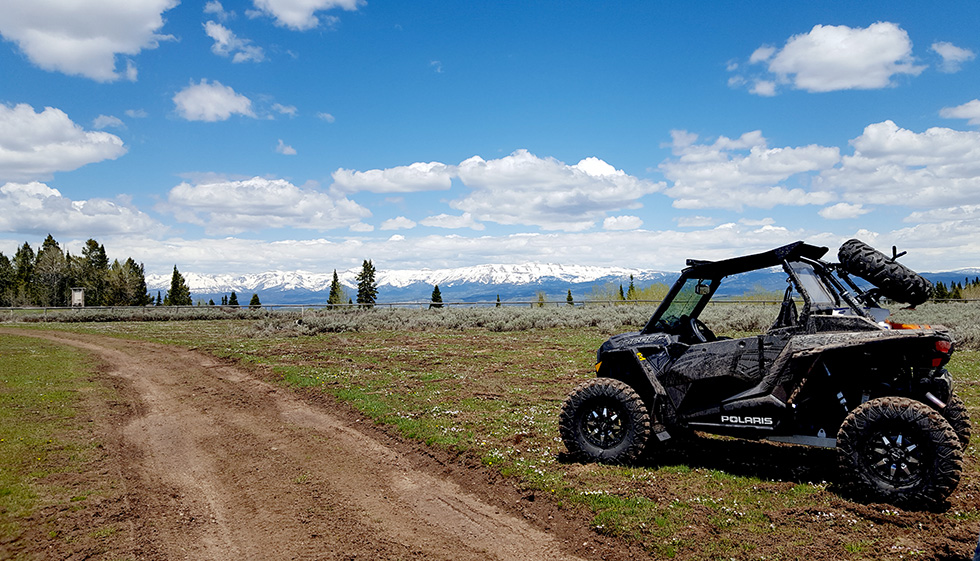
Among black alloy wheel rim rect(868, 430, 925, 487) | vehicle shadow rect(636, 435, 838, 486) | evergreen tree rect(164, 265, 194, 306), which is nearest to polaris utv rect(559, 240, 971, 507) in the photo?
black alloy wheel rim rect(868, 430, 925, 487)

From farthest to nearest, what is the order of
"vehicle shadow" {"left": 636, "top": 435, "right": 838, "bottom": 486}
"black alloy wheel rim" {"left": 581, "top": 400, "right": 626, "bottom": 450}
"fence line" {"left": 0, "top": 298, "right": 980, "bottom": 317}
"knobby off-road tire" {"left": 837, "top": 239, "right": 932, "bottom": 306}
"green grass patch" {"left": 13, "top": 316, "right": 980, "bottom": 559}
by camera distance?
1. "fence line" {"left": 0, "top": 298, "right": 980, "bottom": 317}
2. "black alloy wheel rim" {"left": 581, "top": 400, "right": 626, "bottom": 450}
3. "vehicle shadow" {"left": 636, "top": 435, "right": 838, "bottom": 486}
4. "knobby off-road tire" {"left": 837, "top": 239, "right": 932, "bottom": 306}
5. "green grass patch" {"left": 13, "top": 316, "right": 980, "bottom": 559}

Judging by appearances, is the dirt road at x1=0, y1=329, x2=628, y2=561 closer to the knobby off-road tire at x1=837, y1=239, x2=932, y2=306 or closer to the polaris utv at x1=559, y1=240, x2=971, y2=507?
the polaris utv at x1=559, y1=240, x2=971, y2=507

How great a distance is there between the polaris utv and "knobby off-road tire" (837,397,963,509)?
0.04ft

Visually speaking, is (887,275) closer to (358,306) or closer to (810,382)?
(810,382)

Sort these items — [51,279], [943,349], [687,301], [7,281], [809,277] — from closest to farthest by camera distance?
1. [943,349]
2. [809,277]
3. [687,301]
4. [51,279]
5. [7,281]

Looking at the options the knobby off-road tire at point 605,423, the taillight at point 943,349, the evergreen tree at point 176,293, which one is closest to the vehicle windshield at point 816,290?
the taillight at point 943,349

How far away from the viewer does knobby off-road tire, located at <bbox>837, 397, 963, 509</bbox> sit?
623 cm

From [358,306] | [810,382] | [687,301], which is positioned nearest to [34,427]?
[687,301]

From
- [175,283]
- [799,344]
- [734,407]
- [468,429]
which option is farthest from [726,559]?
[175,283]

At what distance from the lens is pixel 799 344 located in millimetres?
7055

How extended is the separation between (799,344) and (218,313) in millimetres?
61114

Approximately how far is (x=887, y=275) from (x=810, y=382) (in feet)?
5.06

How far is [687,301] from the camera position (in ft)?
28.9

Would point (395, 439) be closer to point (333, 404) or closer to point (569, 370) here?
point (333, 404)
